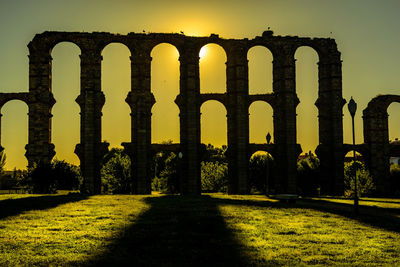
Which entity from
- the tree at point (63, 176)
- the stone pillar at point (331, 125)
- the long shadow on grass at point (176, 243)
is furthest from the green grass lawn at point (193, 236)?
the stone pillar at point (331, 125)

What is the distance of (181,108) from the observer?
4294 cm

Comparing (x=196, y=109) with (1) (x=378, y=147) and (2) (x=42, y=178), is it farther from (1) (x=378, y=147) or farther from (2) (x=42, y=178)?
(1) (x=378, y=147)

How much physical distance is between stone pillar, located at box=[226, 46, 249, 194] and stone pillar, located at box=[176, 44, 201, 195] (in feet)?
10.2

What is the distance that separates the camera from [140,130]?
41.8m

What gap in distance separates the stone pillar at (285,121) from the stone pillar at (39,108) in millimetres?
20399

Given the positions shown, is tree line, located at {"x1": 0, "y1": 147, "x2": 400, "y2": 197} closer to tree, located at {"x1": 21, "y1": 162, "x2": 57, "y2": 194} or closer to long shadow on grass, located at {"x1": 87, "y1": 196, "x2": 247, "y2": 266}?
tree, located at {"x1": 21, "y1": 162, "x2": 57, "y2": 194}

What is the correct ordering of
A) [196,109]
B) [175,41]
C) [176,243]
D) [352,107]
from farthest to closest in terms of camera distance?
[175,41], [196,109], [352,107], [176,243]

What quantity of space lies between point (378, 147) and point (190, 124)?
18.7 metres

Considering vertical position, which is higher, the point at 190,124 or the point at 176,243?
the point at 190,124

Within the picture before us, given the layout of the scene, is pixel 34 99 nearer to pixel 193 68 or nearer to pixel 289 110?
pixel 193 68

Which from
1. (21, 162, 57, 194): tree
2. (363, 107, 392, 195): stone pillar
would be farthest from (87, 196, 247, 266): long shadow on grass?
(363, 107, 392, 195): stone pillar

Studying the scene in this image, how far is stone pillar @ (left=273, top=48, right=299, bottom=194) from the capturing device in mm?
43938

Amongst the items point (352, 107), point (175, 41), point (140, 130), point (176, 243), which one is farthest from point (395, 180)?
point (176, 243)

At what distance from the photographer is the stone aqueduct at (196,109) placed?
136 feet
